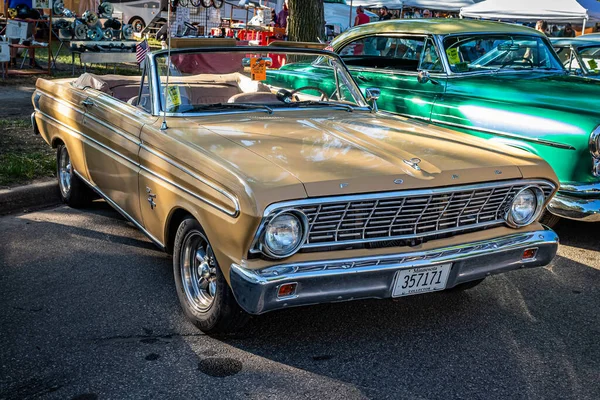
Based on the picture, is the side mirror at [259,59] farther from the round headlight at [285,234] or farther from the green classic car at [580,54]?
the green classic car at [580,54]

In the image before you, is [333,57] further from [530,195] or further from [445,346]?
[445,346]

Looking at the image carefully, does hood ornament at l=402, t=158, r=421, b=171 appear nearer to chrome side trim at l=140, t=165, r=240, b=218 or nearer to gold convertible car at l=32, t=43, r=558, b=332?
gold convertible car at l=32, t=43, r=558, b=332

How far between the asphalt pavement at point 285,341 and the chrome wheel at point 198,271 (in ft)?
0.59

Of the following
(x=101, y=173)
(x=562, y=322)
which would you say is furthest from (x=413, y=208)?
(x=101, y=173)

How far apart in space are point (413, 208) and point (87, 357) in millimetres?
1756

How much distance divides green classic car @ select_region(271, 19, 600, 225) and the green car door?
0.01 metres

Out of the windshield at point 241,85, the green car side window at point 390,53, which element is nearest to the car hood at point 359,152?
the windshield at point 241,85

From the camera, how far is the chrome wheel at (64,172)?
19.0 ft

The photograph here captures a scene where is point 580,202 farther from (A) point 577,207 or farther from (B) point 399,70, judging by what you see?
(B) point 399,70

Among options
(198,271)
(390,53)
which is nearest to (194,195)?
(198,271)

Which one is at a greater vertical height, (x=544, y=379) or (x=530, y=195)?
(x=530, y=195)

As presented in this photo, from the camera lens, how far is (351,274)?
3.19 m

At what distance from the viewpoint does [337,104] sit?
485 centimetres

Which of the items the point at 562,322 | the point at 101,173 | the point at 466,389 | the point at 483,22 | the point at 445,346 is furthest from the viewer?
the point at 483,22
